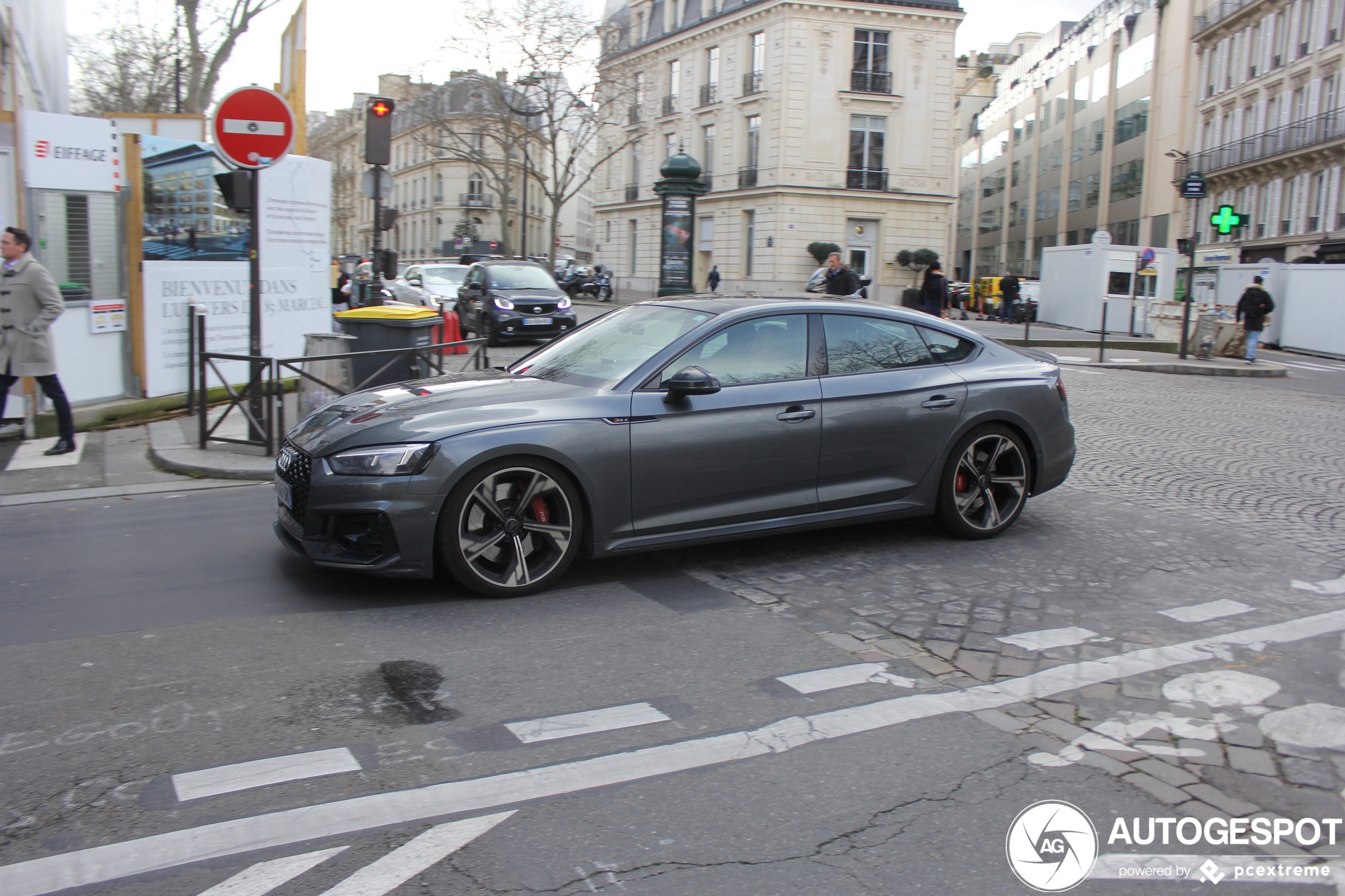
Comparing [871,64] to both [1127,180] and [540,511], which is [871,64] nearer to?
[1127,180]

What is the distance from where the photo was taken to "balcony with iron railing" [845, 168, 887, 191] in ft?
155

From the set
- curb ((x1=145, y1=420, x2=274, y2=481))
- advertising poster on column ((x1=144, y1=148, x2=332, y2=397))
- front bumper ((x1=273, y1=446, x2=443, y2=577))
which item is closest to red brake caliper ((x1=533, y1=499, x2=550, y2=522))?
front bumper ((x1=273, y1=446, x2=443, y2=577))

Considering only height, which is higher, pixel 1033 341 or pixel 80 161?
pixel 80 161

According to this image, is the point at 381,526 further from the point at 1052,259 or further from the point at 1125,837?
the point at 1052,259

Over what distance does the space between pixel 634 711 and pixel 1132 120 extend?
203 feet

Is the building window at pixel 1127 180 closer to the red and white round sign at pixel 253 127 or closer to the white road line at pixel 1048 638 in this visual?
the red and white round sign at pixel 253 127

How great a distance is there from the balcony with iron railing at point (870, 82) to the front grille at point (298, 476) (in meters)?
44.8

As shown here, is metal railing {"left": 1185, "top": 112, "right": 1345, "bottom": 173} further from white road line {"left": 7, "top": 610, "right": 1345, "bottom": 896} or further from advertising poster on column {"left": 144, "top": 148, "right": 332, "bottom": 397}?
white road line {"left": 7, "top": 610, "right": 1345, "bottom": 896}

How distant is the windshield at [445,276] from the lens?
25.8 m

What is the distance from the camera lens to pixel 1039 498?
7949mm

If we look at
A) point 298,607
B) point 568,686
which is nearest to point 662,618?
point 568,686

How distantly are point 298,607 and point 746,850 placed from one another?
2898 millimetres

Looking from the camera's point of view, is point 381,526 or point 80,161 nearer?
point 381,526

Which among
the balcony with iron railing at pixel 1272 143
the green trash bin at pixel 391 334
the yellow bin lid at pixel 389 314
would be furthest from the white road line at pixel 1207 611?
the balcony with iron railing at pixel 1272 143
